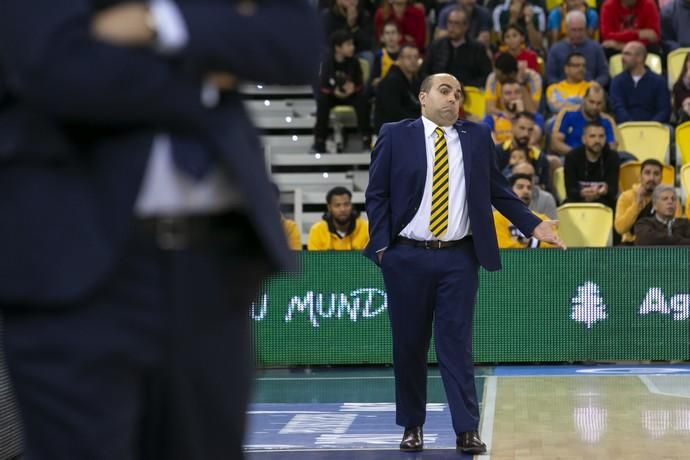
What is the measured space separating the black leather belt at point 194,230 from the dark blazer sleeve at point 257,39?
259 mm

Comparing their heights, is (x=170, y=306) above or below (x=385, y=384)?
above

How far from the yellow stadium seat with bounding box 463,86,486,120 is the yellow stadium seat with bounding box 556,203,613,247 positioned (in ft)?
→ 10.00

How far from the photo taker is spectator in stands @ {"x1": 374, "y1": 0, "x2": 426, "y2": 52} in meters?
18.0

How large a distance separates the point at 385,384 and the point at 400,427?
8.28 ft

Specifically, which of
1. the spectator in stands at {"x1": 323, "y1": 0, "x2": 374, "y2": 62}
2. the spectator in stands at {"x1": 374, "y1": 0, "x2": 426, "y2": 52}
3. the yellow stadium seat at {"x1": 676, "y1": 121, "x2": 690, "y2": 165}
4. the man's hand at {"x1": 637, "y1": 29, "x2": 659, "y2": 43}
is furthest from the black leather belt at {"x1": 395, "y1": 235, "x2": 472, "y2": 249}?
the man's hand at {"x1": 637, "y1": 29, "x2": 659, "y2": 43}

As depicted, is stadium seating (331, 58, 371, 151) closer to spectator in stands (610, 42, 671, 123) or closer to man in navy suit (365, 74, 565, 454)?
spectator in stands (610, 42, 671, 123)

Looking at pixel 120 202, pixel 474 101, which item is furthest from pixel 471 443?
pixel 474 101

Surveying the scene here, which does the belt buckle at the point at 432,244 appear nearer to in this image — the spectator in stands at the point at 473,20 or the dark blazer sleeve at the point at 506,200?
the dark blazer sleeve at the point at 506,200

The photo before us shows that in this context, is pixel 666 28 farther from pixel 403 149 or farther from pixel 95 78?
pixel 95 78

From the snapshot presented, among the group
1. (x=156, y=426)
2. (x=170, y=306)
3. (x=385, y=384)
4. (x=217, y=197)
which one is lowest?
(x=385, y=384)

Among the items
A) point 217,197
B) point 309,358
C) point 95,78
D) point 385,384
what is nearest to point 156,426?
point 217,197

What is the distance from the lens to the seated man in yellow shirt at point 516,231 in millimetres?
12899

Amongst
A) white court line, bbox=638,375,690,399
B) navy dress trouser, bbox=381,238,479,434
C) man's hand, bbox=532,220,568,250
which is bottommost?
white court line, bbox=638,375,690,399

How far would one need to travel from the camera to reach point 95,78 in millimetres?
2342
